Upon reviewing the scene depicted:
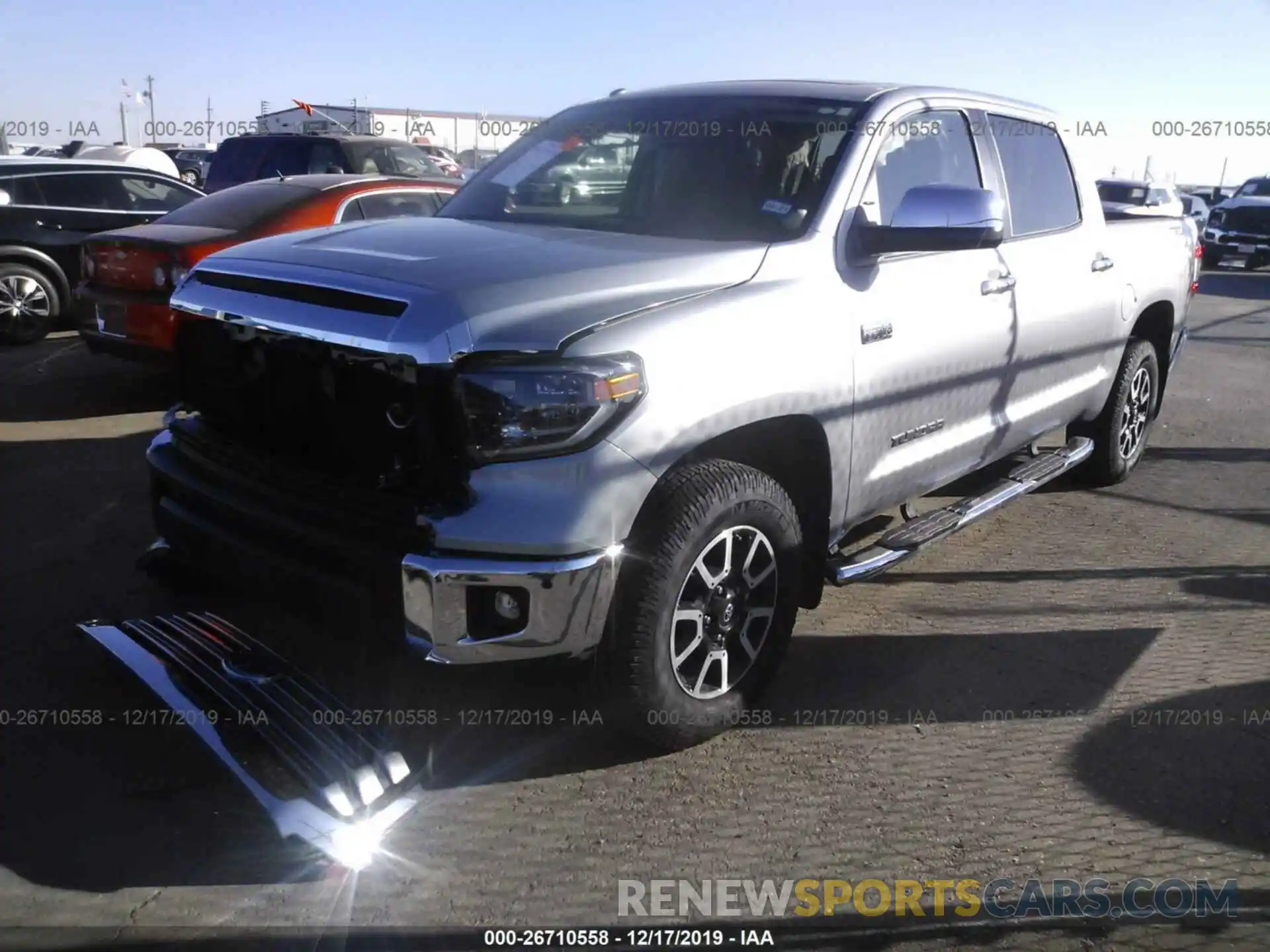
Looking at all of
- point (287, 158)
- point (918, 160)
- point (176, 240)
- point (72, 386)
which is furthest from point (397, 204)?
point (918, 160)

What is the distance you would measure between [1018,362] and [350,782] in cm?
316

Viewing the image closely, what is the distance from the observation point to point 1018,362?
466cm

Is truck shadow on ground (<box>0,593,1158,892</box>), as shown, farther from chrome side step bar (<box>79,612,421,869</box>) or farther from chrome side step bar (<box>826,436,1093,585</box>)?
chrome side step bar (<box>826,436,1093,585</box>)

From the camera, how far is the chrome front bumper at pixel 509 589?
2.78 metres

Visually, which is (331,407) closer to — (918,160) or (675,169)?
(675,169)

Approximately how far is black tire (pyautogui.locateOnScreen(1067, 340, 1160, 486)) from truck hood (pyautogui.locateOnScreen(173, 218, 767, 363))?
3261 millimetres

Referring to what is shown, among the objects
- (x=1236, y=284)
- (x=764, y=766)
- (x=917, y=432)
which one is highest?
(x=917, y=432)

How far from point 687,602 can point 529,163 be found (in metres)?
2.17

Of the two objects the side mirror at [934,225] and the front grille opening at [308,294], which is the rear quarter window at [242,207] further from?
the side mirror at [934,225]

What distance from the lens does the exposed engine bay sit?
2863 mm

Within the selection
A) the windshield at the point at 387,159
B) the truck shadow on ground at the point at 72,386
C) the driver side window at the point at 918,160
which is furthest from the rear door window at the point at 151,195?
the driver side window at the point at 918,160

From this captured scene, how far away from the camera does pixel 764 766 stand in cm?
341

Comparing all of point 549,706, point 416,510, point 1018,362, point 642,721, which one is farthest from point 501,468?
point 1018,362

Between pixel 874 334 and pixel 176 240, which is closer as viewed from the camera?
pixel 874 334
